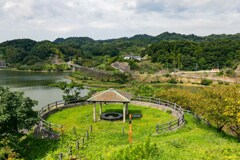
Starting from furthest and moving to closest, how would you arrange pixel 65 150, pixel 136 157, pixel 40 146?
pixel 40 146 → pixel 65 150 → pixel 136 157

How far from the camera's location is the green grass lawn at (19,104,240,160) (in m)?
13.1

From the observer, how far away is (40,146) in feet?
56.3

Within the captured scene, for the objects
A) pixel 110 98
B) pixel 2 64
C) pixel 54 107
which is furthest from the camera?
pixel 2 64

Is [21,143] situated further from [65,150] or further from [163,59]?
[163,59]

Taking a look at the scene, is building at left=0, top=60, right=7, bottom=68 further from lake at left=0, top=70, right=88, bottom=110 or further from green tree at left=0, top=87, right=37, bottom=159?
green tree at left=0, top=87, right=37, bottom=159

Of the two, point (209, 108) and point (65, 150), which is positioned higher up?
point (209, 108)

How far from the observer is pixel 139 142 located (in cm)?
1559

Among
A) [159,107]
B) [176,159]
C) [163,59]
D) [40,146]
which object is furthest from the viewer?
[163,59]

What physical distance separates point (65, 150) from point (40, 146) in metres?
2.59

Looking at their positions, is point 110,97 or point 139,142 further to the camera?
point 110,97

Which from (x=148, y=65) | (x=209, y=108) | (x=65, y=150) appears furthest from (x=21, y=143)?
(x=148, y=65)

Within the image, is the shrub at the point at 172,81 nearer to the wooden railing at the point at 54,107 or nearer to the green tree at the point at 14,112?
the wooden railing at the point at 54,107

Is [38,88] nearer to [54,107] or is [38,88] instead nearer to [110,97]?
[54,107]

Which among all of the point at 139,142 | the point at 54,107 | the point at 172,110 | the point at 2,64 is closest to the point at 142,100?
the point at 172,110
